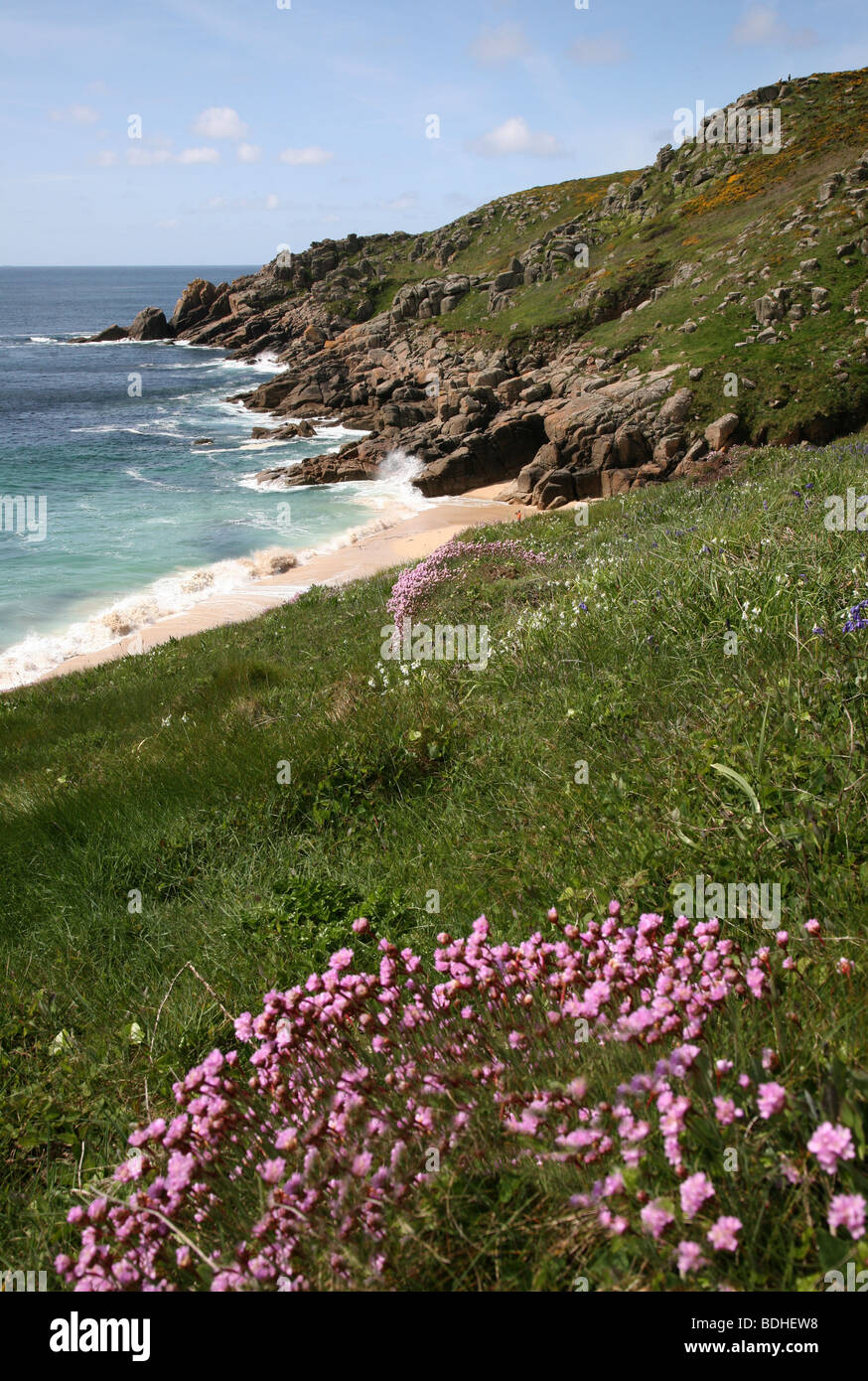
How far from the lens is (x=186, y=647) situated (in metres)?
16.6

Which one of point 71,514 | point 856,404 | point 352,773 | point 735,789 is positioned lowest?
point 352,773

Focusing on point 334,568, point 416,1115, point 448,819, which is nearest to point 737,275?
point 334,568

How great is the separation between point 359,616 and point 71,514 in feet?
90.1

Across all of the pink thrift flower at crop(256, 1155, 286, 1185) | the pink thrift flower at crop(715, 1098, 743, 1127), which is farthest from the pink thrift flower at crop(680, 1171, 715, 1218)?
the pink thrift flower at crop(256, 1155, 286, 1185)

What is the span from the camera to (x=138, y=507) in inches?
1483

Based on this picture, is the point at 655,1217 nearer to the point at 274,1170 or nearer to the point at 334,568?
the point at 274,1170

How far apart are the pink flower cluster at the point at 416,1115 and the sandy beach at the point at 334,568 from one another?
58.1 ft

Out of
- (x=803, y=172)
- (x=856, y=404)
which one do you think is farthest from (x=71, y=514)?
(x=803, y=172)

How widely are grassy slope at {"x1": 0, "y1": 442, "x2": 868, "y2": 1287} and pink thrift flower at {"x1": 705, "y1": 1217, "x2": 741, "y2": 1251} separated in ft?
0.62

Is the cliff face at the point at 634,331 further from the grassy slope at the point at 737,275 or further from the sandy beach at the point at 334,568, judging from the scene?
the sandy beach at the point at 334,568

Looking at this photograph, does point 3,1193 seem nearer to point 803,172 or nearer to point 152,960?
point 152,960

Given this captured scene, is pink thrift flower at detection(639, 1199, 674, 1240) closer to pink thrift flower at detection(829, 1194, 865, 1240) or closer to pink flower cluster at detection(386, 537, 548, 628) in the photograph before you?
pink thrift flower at detection(829, 1194, 865, 1240)

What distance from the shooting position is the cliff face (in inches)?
1212

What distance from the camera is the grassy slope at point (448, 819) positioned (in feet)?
10.7
